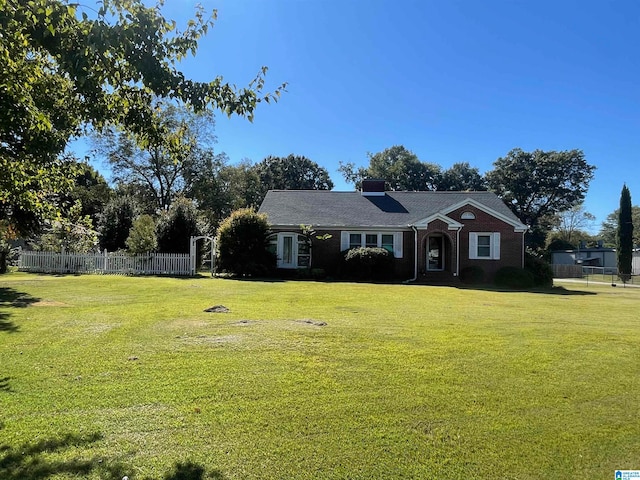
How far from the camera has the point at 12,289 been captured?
13.8 meters

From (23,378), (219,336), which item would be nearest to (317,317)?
(219,336)

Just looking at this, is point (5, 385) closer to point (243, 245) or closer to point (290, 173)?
point (243, 245)

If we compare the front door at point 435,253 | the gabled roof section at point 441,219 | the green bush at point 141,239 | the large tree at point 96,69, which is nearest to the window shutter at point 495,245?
the gabled roof section at point 441,219

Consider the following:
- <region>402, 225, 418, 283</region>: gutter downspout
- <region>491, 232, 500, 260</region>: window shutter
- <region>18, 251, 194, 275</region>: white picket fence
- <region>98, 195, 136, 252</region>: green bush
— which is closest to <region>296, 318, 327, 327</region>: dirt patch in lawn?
<region>18, 251, 194, 275</region>: white picket fence

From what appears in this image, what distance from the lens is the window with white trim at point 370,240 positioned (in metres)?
24.4

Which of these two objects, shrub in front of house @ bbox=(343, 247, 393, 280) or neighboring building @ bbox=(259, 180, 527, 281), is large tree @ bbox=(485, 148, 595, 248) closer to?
neighboring building @ bbox=(259, 180, 527, 281)

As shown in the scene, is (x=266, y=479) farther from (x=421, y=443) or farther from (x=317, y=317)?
(x=317, y=317)

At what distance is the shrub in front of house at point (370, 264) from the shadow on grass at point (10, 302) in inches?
570

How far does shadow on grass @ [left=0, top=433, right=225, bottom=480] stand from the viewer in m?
3.01

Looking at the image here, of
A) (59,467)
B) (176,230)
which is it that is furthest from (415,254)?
(59,467)

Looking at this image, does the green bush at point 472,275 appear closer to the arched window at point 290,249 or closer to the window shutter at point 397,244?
the window shutter at point 397,244

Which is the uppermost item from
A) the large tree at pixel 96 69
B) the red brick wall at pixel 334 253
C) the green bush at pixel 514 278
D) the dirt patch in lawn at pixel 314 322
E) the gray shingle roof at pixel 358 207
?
the gray shingle roof at pixel 358 207

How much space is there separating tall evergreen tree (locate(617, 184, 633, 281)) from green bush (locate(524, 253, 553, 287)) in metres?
20.2

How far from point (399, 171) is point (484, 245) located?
114 feet
